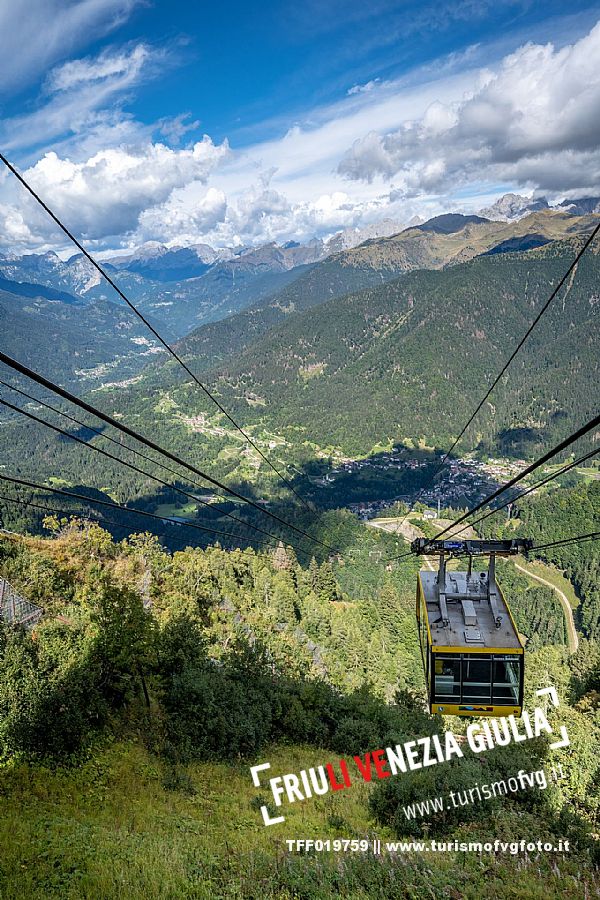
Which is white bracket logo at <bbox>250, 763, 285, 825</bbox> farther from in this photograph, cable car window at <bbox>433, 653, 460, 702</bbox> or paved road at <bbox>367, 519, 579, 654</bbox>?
paved road at <bbox>367, 519, 579, 654</bbox>

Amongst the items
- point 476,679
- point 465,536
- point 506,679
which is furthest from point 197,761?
point 465,536

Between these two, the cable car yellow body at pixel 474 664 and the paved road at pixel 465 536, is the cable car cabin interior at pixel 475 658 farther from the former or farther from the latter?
the paved road at pixel 465 536

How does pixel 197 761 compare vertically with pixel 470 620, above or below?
below

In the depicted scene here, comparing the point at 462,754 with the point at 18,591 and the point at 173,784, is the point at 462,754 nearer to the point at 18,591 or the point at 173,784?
the point at 173,784

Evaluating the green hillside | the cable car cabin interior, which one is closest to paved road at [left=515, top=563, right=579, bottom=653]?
the green hillside

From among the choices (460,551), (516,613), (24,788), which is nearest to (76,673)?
(24,788)

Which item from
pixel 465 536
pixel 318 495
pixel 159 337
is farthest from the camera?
pixel 318 495

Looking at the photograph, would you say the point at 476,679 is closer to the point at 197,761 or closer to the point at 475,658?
the point at 475,658
